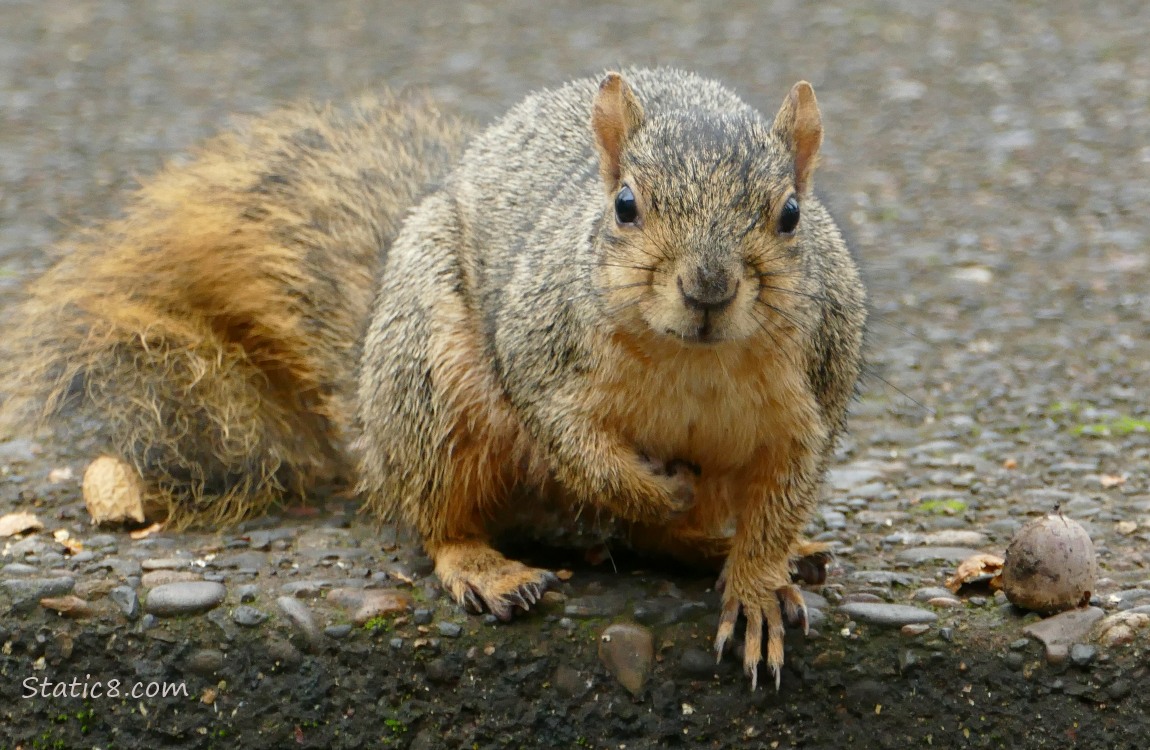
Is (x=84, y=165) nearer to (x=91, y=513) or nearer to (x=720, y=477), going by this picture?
(x=91, y=513)

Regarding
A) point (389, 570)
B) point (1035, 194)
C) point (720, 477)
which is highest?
point (1035, 194)

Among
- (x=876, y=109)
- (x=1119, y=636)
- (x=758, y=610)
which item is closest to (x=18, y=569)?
(x=758, y=610)

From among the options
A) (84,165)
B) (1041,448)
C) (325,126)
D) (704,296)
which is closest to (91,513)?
(325,126)

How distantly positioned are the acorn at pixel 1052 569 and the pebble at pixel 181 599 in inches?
56.9

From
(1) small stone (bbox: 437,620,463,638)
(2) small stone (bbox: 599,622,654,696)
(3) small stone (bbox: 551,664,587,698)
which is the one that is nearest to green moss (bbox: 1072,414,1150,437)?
(2) small stone (bbox: 599,622,654,696)

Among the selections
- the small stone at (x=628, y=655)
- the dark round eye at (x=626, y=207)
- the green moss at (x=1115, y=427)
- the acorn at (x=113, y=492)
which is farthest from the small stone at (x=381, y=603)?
the green moss at (x=1115, y=427)

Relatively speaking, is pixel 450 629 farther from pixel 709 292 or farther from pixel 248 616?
pixel 709 292

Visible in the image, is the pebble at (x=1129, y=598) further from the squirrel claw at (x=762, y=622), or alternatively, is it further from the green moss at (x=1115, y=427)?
the green moss at (x=1115, y=427)

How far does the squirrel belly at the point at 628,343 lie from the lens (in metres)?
2.28

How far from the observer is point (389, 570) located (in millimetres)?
Result: 2840

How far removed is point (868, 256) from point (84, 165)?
2817mm

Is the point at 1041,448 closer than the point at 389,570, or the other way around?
the point at 389,570

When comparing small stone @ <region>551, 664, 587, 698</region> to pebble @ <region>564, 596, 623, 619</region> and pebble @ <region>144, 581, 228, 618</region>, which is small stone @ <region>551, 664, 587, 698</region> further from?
pebble @ <region>144, 581, 228, 618</region>

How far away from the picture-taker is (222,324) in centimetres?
320
